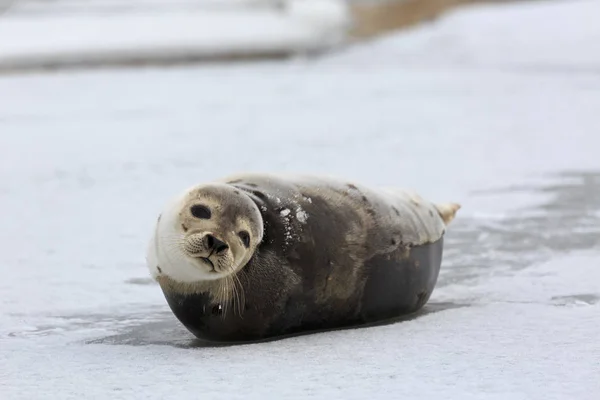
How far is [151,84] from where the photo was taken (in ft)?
25.2

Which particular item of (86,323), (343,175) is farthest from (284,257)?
(343,175)

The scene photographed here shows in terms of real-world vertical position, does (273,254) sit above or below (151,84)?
above

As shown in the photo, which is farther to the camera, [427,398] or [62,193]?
[62,193]

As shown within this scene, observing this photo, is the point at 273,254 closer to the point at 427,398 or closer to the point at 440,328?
the point at 440,328

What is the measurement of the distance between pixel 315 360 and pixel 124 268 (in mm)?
974

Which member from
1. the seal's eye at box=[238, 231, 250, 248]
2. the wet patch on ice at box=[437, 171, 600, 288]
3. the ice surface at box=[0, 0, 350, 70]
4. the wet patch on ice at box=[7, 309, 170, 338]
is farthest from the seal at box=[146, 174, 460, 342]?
the ice surface at box=[0, 0, 350, 70]

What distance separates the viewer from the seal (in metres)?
1.71

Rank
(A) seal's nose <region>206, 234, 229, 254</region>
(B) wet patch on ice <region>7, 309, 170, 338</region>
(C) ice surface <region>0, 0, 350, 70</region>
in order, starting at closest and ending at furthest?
(A) seal's nose <region>206, 234, 229, 254</region> < (B) wet patch on ice <region>7, 309, 170, 338</region> < (C) ice surface <region>0, 0, 350, 70</region>

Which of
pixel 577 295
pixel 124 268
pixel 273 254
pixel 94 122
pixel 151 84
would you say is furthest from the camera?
pixel 151 84

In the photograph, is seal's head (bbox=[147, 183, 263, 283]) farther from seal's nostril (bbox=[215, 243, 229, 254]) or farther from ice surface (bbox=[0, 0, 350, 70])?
ice surface (bbox=[0, 0, 350, 70])

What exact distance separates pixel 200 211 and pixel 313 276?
9.1 inches

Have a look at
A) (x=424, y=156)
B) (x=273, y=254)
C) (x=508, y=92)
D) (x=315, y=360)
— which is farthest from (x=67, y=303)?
(x=508, y=92)

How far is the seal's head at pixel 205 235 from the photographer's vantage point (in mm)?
1687

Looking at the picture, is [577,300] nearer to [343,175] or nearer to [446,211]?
[446,211]
